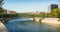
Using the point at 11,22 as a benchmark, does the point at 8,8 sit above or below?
above

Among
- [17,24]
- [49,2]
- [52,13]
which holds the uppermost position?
[49,2]

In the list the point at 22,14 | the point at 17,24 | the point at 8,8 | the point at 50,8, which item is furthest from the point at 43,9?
the point at 17,24

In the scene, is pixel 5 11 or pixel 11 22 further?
pixel 11 22

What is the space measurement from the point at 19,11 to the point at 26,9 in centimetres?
27

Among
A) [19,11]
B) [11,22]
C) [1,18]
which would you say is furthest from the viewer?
[11,22]

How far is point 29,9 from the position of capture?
5984 millimetres

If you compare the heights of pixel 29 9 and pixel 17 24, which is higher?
pixel 29 9

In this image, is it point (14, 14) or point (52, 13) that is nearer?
point (14, 14)

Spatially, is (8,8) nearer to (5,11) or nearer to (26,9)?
(5,11)

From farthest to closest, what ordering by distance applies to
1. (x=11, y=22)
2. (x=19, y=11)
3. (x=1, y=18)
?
(x=11, y=22), (x=1, y=18), (x=19, y=11)

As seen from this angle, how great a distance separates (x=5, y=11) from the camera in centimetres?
615

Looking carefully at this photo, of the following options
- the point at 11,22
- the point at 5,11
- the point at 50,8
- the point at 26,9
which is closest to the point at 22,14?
the point at 26,9

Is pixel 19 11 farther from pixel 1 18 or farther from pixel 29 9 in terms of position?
pixel 1 18

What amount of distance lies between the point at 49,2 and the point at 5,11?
1.69 metres
